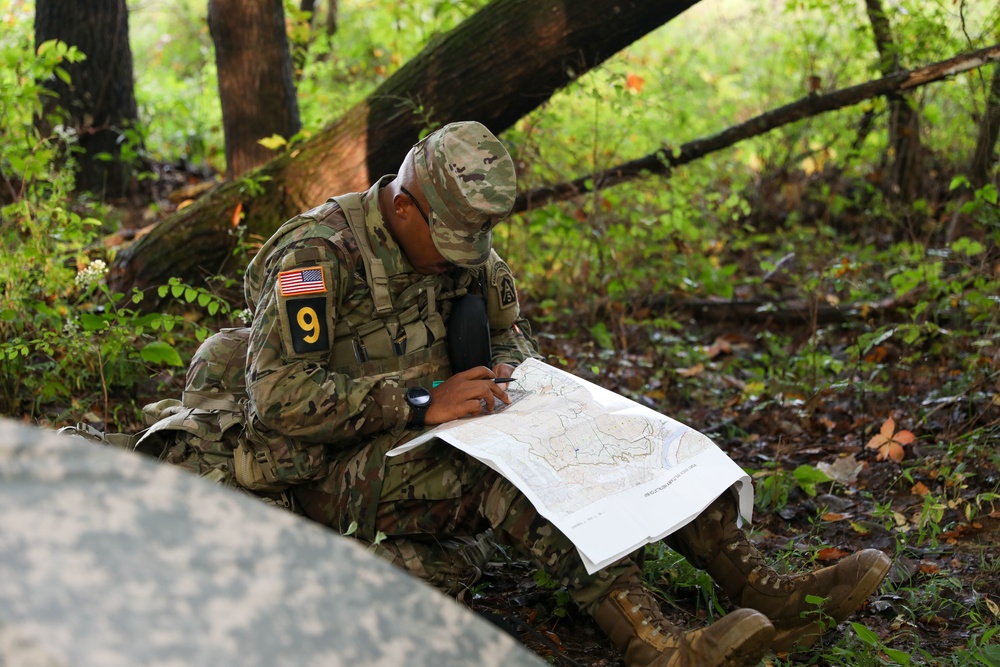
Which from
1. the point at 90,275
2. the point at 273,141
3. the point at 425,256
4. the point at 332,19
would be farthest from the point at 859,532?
the point at 332,19

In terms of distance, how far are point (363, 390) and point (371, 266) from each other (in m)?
0.33

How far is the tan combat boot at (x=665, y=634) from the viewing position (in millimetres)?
2062

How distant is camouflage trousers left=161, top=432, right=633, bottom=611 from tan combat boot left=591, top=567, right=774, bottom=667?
1.9 inches

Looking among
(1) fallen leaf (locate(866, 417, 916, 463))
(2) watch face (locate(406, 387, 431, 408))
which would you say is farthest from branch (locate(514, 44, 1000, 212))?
(2) watch face (locate(406, 387, 431, 408))

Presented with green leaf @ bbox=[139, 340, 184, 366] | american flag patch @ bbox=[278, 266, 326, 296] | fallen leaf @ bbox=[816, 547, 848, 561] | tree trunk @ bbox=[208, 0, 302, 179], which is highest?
tree trunk @ bbox=[208, 0, 302, 179]

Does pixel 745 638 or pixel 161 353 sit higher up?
pixel 161 353

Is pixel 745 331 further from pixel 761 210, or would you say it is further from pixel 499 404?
pixel 499 404

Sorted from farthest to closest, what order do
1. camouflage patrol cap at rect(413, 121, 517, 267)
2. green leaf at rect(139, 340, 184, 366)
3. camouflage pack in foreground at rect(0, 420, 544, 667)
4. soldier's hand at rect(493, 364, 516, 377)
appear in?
green leaf at rect(139, 340, 184, 366), soldier's hand at rect(493, 364, 516, 377), camouflage patrol cap at rect(413, 121, 517, 267), camouflage pack in foreground at rect(0, 420, 544, 667)

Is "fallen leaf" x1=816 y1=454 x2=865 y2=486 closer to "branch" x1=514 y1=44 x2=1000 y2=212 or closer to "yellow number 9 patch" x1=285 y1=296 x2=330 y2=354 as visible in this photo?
"branch" x1=514 y1=44 x2=1000 y2=212

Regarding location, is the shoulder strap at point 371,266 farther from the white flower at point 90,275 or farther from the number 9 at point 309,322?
the white flower at point 90,275

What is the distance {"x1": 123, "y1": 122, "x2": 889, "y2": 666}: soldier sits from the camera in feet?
7.76

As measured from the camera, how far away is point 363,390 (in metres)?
2.45

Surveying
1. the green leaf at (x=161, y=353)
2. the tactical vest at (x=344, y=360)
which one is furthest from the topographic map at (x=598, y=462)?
the green leaf at (x=161, y=353)

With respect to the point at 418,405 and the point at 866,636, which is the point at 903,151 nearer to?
the point at 866,636
